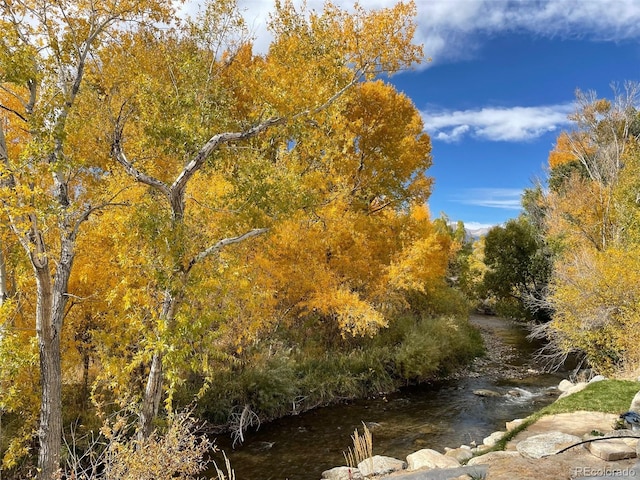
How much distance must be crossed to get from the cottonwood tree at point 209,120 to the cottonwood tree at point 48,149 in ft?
2.06

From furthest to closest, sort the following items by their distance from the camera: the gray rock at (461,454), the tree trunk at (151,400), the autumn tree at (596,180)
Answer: the autumn tree at (596,180) < the gray rock at (461,454) < the tree trunk at (151,400)

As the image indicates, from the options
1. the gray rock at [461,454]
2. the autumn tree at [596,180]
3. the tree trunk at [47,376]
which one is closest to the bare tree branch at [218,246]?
the tree trunk at [47,376]

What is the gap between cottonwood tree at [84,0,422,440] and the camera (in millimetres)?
6441

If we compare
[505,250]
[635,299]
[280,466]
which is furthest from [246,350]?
[505,250]

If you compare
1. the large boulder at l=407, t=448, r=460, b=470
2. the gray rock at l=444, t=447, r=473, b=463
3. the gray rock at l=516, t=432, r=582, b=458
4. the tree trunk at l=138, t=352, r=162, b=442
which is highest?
the tree trunk at l=138, t=352, r=162, b=442

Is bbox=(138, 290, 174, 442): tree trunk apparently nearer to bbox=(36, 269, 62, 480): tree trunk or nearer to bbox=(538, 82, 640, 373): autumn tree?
bbox=(36, 269, 62, 480): tree trunk

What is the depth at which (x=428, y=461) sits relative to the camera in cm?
706

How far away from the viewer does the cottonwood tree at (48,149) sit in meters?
5.75

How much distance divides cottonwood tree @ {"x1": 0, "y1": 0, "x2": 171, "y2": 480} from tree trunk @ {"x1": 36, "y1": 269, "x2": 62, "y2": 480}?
14 mm

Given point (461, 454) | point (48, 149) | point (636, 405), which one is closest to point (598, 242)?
point (636, 405)

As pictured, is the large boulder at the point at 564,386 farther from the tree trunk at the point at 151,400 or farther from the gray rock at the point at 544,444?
the tree trunk at the point at 151,400

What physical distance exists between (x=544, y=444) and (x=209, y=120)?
25.4 ft

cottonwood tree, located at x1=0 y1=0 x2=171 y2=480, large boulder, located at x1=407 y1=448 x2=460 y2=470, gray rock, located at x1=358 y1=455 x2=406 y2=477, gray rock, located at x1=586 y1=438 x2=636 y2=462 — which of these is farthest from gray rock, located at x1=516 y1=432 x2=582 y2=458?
cottonwood tree, located at x1=0 y1=0 x2=171 y2=480

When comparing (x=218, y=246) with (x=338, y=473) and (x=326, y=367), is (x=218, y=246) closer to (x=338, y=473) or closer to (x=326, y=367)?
(x=338, y=473)
